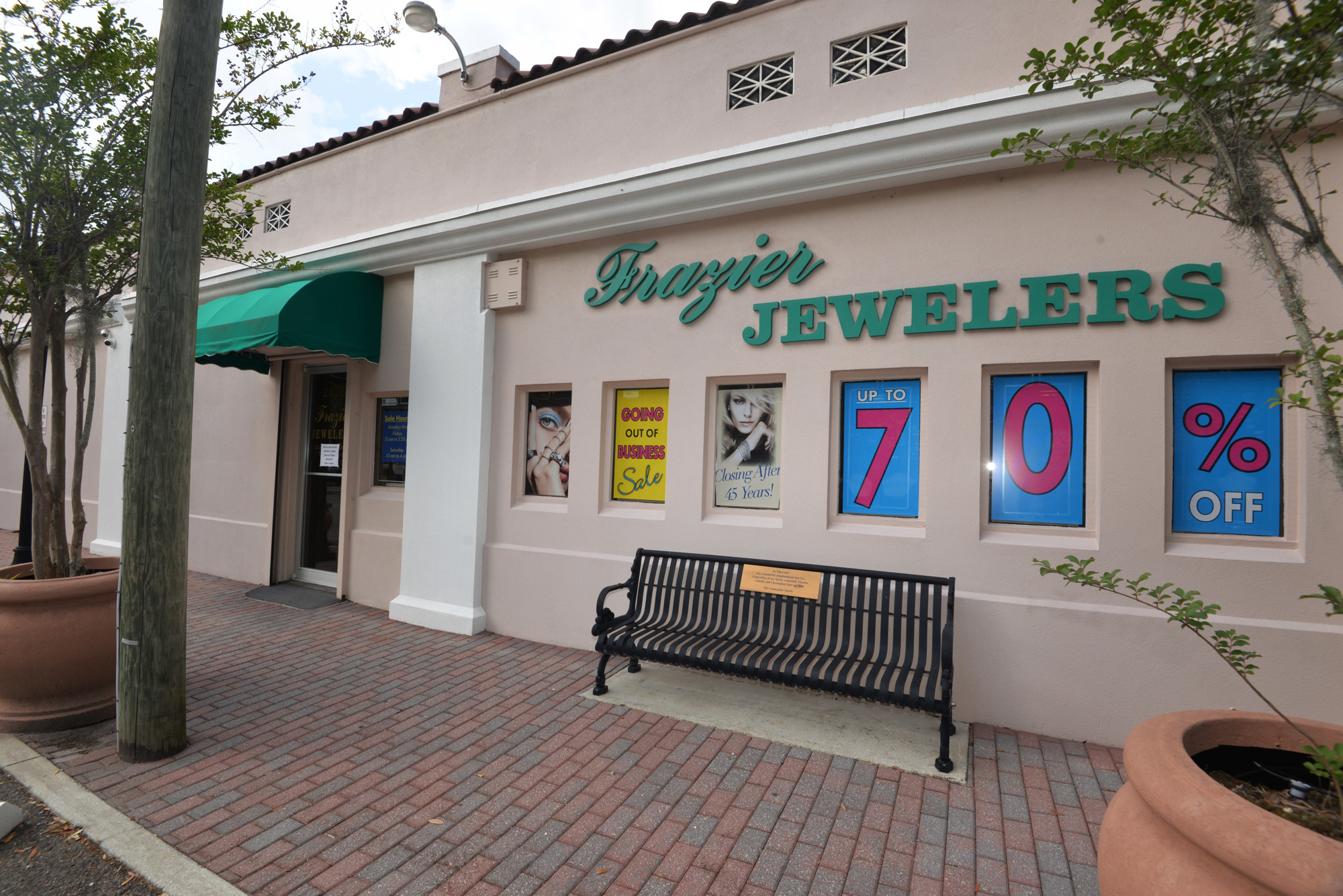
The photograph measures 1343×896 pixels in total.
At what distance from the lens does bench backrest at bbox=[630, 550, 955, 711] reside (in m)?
3.78

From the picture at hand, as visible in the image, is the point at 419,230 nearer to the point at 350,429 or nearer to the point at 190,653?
the point at 350,429

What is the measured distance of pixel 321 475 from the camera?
25.5 ft

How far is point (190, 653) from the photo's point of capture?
5312 mm

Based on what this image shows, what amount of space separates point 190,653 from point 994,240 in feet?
23.1

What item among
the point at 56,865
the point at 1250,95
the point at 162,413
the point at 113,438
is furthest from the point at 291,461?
the point at 1250,95

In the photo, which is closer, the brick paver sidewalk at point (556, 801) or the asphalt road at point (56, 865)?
the asphalt road at point (56, 865)

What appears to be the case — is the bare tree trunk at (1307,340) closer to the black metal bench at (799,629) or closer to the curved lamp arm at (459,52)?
the black metal bench at (799,629)

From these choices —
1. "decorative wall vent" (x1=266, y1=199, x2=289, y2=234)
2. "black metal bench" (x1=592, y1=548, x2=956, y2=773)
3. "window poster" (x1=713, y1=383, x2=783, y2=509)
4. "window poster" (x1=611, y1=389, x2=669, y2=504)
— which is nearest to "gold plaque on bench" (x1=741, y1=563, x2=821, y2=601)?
"black metal bench" (x1=592, y1=548, x2=956, y2=773)

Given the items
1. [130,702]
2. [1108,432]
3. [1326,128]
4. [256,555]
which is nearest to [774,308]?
[1108,432]

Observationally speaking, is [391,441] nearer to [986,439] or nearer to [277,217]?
[277,217]

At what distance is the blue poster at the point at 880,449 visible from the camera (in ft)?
15.1

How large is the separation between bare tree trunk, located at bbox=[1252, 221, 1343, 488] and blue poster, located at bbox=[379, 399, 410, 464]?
6.97m

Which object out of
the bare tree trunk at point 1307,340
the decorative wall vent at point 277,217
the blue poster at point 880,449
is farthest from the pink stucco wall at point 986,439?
the decorative wall vent at point 277,217

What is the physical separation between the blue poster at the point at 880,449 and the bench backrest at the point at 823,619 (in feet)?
1.96
